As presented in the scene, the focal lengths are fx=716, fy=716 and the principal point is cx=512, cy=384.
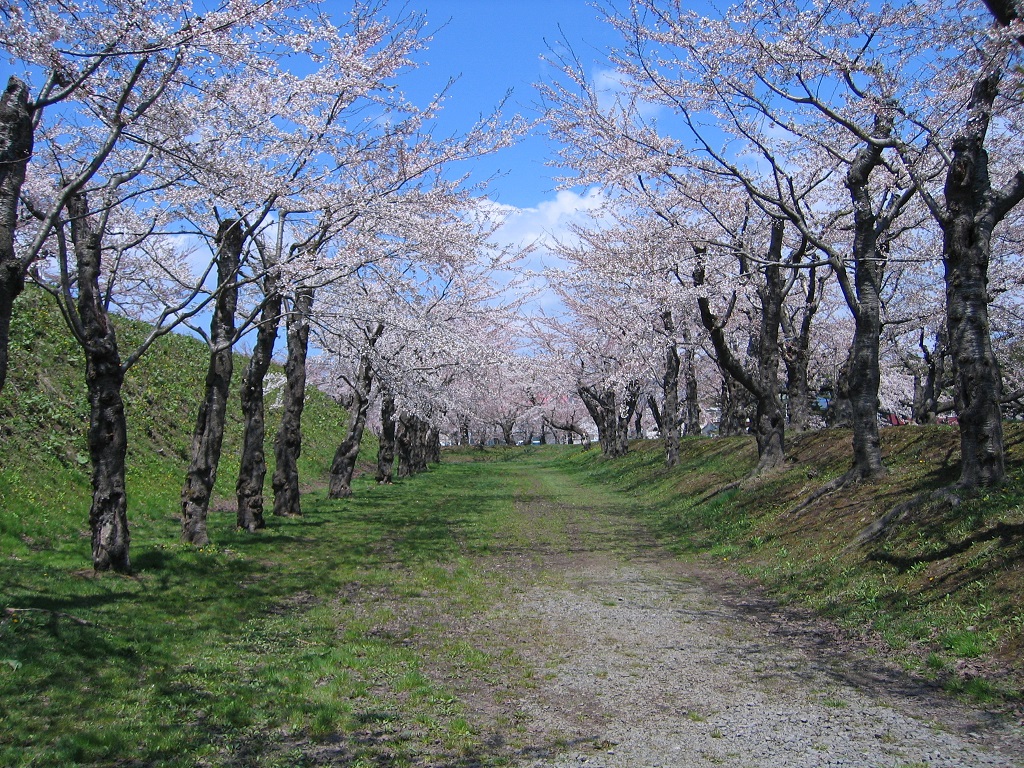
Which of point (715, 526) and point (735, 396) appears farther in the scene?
point (735, 396)

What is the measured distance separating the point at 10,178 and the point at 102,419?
14.6 feet

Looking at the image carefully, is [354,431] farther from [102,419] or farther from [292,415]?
[102,419]

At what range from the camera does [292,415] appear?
58.3ft

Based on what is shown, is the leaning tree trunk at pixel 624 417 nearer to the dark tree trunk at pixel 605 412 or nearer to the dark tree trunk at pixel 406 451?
the dark tree trunk at pixel 605 412

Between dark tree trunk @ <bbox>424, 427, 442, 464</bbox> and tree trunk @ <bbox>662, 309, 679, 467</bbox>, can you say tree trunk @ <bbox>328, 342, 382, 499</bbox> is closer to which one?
tree trunk @ <bbox>662, 309, 679, 467</bbox>

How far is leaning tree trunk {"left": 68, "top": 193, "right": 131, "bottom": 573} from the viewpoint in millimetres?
10055

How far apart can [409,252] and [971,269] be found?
1085cm

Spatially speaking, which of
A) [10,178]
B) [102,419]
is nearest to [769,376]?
[102,419]

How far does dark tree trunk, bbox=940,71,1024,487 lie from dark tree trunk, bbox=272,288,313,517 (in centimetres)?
1273

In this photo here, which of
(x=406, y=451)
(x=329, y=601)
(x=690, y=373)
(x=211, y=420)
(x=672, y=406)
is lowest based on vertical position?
(x=329, y=601)

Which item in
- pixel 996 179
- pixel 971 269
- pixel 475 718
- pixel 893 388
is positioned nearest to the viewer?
pixel 475 718

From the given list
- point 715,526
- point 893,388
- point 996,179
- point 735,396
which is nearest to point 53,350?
point 715,526

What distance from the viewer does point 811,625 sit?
824cm

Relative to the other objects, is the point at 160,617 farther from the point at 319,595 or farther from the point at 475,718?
the point at 475,718
